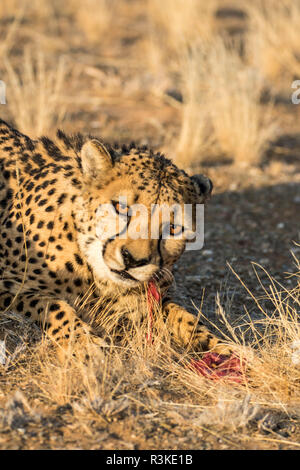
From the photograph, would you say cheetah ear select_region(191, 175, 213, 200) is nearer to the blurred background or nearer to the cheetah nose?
the cheetah nose

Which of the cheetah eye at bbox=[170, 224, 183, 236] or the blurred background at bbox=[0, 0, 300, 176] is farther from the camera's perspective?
the blurred background at bbox=[0, 0, 300, 176]

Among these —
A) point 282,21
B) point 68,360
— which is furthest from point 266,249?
point 282,21

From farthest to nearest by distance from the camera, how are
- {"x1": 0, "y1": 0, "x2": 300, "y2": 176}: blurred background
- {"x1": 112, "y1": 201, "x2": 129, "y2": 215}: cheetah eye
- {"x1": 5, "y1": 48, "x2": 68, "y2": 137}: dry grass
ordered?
{"x1": 0, "y1": 0, "x2": 300, "y2": 176}: blurred background
{"x1": 5, "y1": 48, "x2": 68, "y2": 137}: dry grass
{"x1": 112, "y1": 201, "x2": 129, "y2": 215}: cheetah eye

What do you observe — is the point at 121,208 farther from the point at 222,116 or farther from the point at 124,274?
the point at 222,116

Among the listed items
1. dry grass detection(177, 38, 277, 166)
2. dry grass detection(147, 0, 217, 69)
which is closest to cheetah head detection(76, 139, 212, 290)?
dry grass detection(177, 38, 277, 166)

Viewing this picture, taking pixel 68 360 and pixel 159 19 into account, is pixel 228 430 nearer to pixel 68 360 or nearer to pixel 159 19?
pixel 68 360

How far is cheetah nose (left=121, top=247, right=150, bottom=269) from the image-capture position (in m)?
3.22

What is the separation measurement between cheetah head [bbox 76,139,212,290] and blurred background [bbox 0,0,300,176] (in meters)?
3.00

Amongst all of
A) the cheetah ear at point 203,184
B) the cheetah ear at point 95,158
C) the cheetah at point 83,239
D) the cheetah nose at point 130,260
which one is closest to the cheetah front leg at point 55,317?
the cheetah at point 83,239

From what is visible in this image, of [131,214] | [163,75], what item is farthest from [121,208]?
[163,75]

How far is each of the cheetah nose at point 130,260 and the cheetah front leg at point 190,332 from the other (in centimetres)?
56

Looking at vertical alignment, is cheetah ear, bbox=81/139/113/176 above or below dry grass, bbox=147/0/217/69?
below

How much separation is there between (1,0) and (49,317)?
7709 mm

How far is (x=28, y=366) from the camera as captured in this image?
3279 mm
